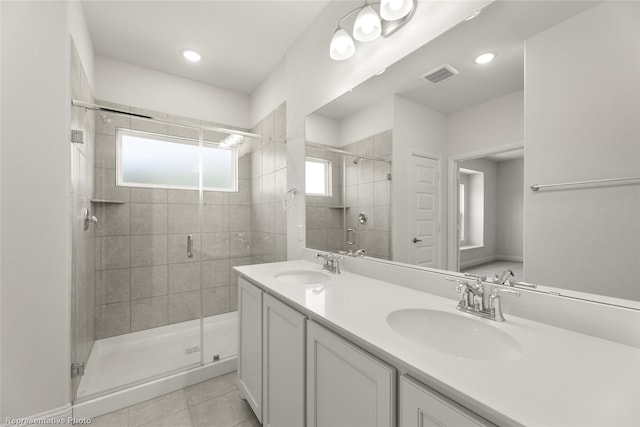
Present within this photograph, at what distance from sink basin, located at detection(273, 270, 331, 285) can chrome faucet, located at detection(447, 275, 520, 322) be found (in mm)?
874

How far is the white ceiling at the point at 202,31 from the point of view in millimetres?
1888

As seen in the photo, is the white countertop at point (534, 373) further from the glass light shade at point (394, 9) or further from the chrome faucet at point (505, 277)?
the glass light shade at point (394, 9)

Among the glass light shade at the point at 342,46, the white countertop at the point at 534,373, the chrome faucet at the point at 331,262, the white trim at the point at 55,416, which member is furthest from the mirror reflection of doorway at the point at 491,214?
the white trim at the point at 55,416

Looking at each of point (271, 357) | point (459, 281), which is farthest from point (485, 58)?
point (271, 357)

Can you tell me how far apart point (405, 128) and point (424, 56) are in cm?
33

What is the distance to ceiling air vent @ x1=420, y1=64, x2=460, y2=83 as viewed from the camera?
1159mm

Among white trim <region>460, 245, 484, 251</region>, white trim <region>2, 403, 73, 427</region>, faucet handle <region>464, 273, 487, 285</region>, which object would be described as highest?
white trim <region>460, 245, 484, 251</region>

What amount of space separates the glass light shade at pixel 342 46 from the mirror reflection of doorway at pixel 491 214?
102 centimetres

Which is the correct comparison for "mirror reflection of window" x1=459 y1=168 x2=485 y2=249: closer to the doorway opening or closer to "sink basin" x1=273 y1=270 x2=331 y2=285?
the doorway opening

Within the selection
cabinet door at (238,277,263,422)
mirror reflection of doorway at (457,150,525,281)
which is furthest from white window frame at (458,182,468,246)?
cabinet door at (238,277,263,422)

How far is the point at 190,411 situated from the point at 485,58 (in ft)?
8.25

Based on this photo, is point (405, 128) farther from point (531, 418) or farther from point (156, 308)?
point (156, 308)

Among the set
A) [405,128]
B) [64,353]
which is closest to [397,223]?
[405,128]

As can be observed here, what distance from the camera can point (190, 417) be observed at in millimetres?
1631
